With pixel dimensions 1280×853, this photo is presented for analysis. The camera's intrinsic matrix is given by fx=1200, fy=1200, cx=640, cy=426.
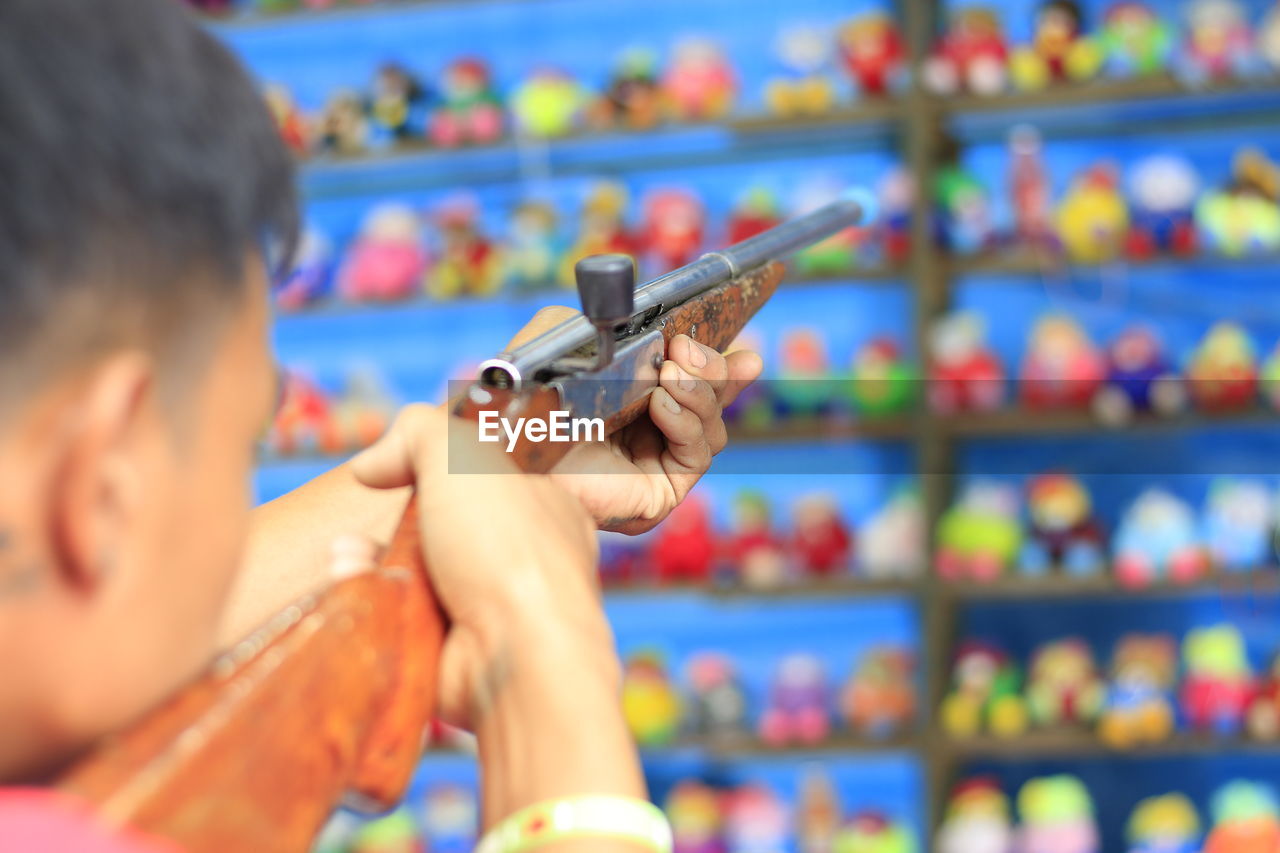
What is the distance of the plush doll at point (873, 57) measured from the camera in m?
2.37

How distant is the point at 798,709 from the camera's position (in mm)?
2418

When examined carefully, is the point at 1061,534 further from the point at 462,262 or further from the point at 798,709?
the point at 462,262

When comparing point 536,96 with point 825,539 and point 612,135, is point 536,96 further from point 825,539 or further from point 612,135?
point 825,539

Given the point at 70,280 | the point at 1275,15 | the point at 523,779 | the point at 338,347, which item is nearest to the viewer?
the point at 70,280

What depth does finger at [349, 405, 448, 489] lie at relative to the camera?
2.01ft

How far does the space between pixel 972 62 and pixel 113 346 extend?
7.22ft

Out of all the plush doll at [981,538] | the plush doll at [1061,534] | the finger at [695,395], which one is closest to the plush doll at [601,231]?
the plush doll at [981,538]

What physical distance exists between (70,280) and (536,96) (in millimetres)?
2271

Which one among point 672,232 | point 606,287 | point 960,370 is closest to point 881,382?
point 960,370

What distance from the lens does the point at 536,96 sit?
2.54 m

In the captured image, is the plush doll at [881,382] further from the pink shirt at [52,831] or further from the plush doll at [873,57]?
the pink shirt at [52,831]

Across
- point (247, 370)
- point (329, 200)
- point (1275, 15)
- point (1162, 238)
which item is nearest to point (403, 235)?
point (329, 200)

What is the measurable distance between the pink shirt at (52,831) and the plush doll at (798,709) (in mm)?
2149

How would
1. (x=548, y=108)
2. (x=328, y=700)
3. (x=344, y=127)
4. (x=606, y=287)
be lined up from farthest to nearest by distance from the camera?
(x=344, y=127), (x=548, y=108), (x=606, y=287), (x=328, y=700)
